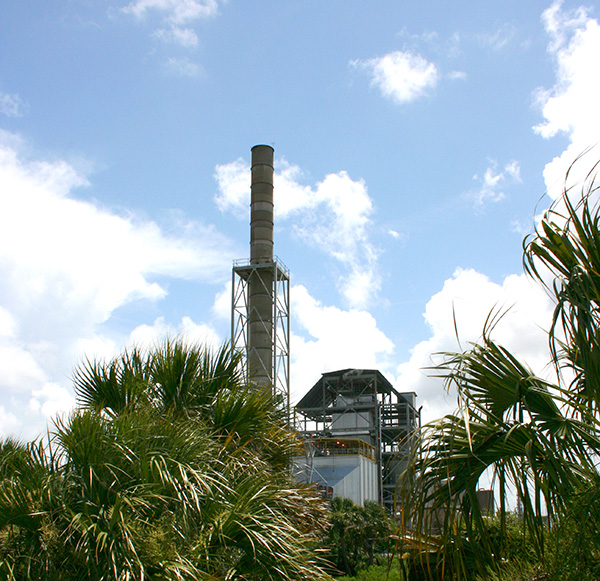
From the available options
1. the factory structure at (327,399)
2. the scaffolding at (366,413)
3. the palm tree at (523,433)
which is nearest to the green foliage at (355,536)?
the factory structure at (327,399)

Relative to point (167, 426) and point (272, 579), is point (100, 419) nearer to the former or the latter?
point (167, 426)

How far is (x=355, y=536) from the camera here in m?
27.7

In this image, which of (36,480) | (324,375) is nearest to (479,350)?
(36,480)

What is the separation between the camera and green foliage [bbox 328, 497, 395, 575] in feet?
89.4

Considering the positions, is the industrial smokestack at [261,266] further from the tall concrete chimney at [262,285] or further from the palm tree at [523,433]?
the palm tree at [523,433]

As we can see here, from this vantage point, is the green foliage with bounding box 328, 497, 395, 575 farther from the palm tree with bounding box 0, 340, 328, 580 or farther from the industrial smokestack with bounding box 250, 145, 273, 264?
the palm tree with bounding box 0, 340, 328, 580

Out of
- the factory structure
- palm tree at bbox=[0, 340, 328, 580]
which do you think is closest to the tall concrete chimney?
the factory structure

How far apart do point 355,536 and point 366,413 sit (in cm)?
2009

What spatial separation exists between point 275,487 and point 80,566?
94.9 inches

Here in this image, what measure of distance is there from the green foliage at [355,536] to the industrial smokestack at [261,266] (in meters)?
8.25

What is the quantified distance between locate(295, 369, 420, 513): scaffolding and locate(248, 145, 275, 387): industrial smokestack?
13.0 metres

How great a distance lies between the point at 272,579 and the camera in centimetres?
696

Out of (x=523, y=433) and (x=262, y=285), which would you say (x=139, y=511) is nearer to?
(x=523, y=433)

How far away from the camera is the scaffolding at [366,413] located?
47.0 metres
